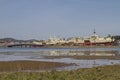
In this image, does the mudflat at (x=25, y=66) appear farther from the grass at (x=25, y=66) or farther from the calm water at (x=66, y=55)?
the calm water at (x=66, y=55)

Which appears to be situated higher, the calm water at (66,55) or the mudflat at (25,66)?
the mudflat at (25,66)

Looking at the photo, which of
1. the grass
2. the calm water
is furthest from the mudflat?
the calm water

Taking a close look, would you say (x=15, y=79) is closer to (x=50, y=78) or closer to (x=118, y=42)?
(x=50, y=78)

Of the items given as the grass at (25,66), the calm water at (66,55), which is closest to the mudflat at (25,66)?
the grass at (25,66)

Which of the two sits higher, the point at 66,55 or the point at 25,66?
the point at 25,66

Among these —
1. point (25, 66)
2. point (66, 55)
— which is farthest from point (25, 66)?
point (66, 55)

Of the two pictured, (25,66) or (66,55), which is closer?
(25,66)

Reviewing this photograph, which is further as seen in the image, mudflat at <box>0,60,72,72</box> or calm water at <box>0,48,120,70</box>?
calm water at <box>0,48,120,70</box>

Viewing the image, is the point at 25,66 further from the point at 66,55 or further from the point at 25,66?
the point at 66,55

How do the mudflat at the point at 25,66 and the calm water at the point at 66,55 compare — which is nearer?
the mudflat at the point at 25,66

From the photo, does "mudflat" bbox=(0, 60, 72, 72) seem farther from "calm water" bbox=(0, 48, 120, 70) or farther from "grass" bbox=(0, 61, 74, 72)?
"calm water" bbox=(0, 48, 120, 70)

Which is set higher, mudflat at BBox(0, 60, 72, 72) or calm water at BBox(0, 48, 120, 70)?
mudflat at BBox(0, 60, 72, 72)

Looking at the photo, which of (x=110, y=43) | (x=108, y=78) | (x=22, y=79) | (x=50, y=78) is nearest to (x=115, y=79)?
(x=108, y=78)

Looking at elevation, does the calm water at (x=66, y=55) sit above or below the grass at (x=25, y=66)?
below
